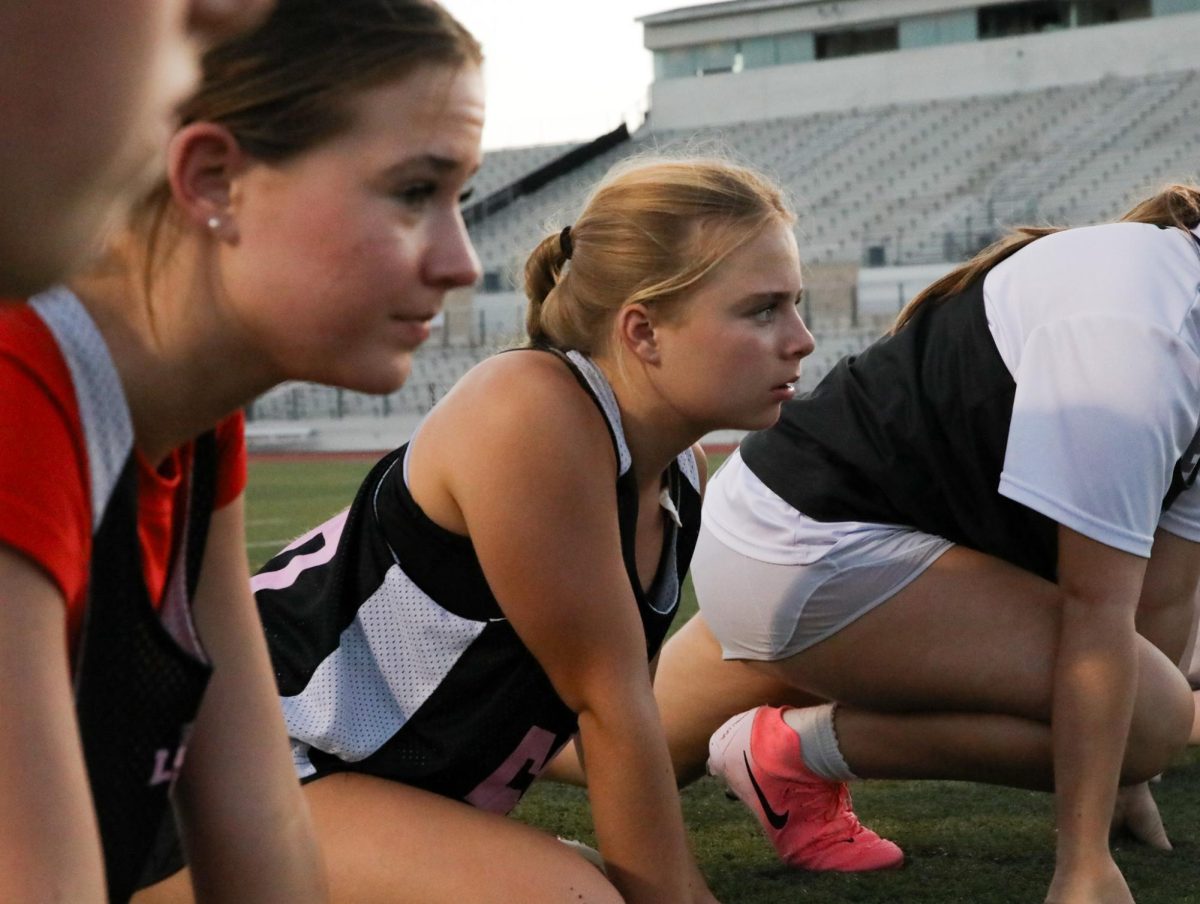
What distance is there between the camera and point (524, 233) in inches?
1326

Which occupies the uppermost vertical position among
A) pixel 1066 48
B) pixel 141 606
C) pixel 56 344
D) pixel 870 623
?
pixel 56 344

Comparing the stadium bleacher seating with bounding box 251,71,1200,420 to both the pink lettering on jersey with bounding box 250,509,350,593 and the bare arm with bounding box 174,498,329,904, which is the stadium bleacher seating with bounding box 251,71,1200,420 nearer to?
the pink lettering on jersey with bounding box 250,509,350,593

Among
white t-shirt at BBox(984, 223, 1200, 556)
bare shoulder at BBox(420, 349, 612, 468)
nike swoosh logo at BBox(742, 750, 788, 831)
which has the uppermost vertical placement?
bare shoulder at BBox(420, 349, 612, 468)

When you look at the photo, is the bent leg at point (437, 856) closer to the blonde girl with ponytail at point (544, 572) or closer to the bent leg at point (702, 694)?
the blonde girl with ponytail at point (544, 572)

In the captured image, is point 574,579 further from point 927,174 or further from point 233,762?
point 927,174

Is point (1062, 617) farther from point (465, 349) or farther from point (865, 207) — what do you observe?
point (865, 207)

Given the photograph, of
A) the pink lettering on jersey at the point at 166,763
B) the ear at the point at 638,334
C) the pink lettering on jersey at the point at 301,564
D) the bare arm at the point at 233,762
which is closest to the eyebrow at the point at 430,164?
the bare arm at the point at 233,762

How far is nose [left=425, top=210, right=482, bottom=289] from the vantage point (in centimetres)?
135

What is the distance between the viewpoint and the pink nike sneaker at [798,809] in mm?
3000

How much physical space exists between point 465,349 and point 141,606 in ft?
85.3

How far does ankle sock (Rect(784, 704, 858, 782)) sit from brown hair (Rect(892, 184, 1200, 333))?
0.77 metres

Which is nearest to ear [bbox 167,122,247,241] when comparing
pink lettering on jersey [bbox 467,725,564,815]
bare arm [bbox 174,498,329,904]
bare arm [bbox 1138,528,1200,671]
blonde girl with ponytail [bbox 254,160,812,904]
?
bare arm [bbox 174,498,329,904]

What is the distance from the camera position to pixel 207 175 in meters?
1.31

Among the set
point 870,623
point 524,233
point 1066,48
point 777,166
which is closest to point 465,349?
point 524,233
